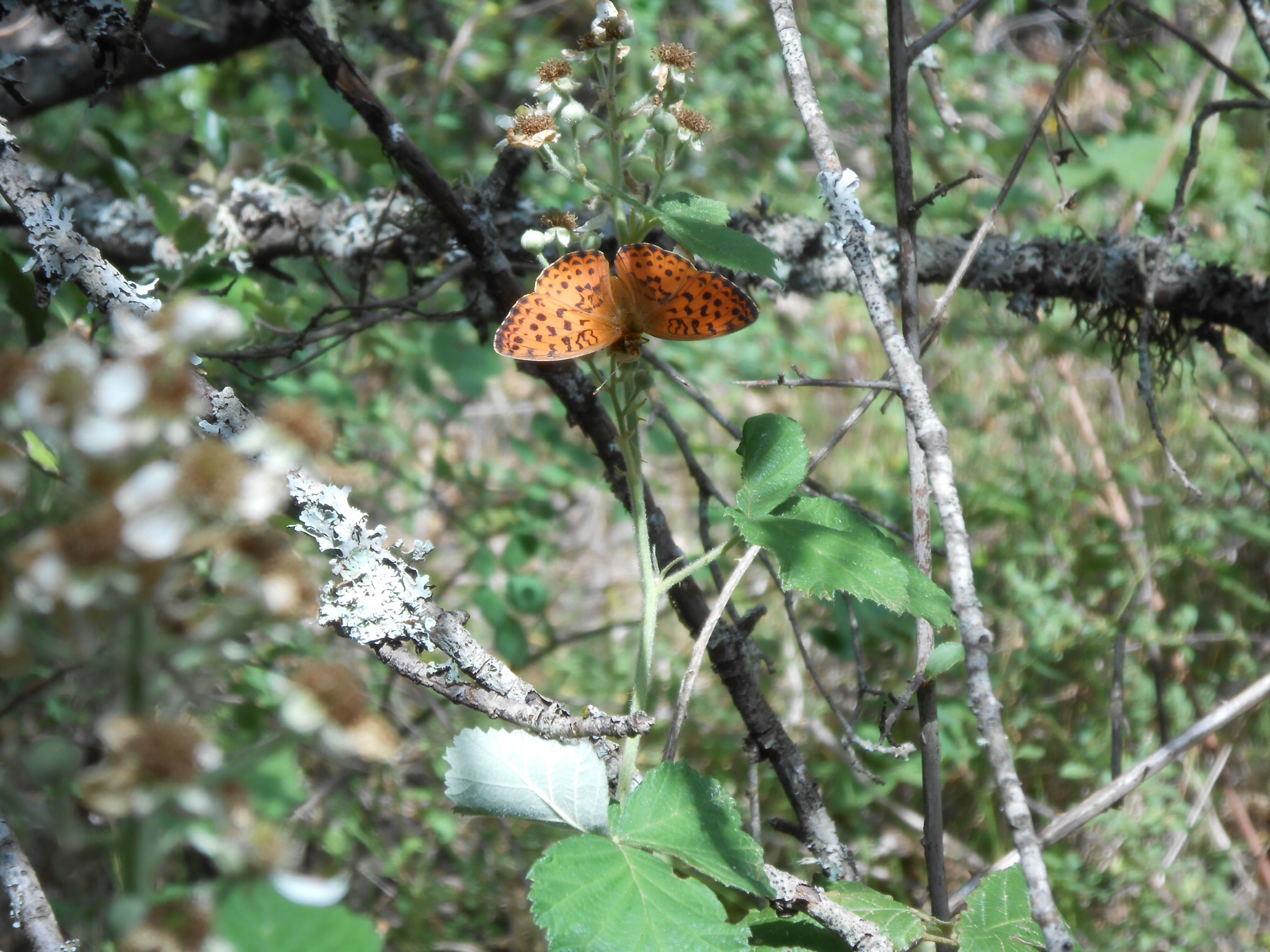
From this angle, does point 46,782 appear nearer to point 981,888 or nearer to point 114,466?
point 114,466

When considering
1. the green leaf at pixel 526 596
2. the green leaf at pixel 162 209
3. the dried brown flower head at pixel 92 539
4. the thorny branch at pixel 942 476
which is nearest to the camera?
the dried brown flower head at pixel 92 539

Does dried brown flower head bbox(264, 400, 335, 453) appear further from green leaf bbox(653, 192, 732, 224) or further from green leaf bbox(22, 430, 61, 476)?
green leaf bbox(22, 430, 61, 476)

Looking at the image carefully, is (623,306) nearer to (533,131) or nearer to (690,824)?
(533,131)

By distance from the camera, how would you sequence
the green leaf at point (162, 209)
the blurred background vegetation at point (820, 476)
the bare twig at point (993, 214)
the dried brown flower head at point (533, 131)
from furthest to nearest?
1. the blurred background vegetation at point (820, 476)
2. the green leaf at point (162, 209)
3. the bare twig at point (993, 214)
4. the dried brown flower head at point (533, 131)

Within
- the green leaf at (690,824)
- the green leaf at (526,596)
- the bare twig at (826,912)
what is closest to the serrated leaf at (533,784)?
the green leaf at (690,824)

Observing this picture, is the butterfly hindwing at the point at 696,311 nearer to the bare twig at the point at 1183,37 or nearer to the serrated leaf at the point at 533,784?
the serrated leaf at the point at 533,784

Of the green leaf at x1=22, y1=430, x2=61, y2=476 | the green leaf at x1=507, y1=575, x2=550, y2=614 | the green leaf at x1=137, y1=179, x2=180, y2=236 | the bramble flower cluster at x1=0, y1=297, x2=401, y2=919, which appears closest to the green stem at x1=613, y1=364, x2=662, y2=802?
the bramble flower cluster at x1=0, y1=297, x2=401, y2=919

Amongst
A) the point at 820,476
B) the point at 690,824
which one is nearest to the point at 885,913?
the point at 690,824
